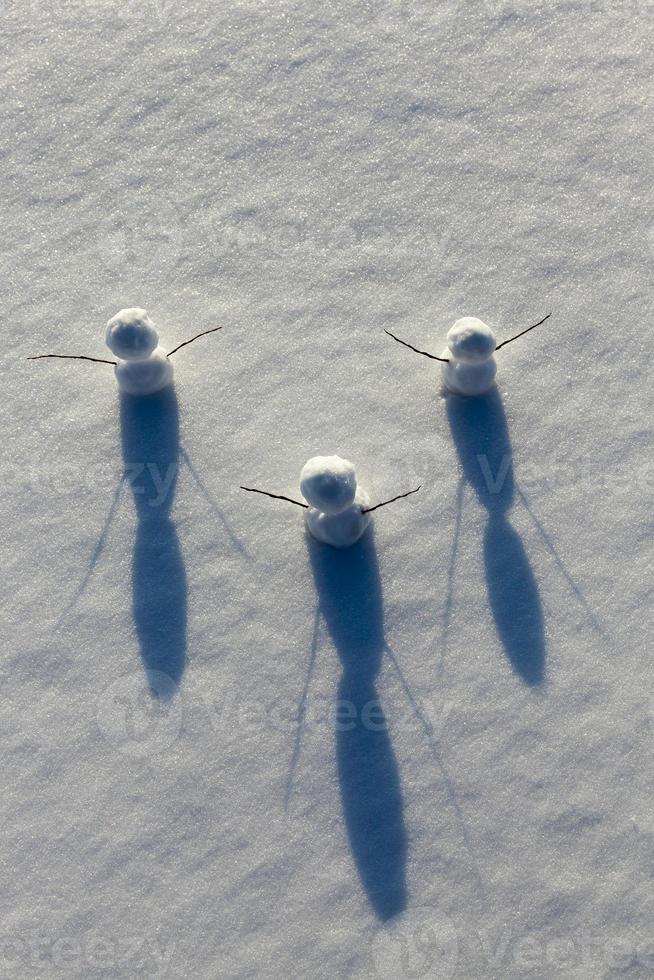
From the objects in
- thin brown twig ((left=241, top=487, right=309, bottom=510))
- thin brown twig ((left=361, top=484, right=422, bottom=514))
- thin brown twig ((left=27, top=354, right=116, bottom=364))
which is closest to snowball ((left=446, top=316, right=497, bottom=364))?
thin brown twig ((left=361, top=484, right=422, bottom=514))

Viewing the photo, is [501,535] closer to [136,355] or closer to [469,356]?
[469,356]

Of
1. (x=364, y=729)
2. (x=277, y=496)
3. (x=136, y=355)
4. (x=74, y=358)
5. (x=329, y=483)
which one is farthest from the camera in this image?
(x=74, y=358)

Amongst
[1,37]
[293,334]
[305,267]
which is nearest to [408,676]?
[293,334]

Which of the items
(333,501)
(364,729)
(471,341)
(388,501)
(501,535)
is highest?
(471,341)

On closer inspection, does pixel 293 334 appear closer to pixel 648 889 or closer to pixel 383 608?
pixel 383 608

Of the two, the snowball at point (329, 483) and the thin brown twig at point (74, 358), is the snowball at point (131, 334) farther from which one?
the snowball at point (329, 483)

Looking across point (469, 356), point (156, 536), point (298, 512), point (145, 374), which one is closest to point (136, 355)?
point (145, 374)

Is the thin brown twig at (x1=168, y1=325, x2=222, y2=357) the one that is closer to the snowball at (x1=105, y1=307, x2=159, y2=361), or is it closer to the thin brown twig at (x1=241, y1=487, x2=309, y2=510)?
the snowball at (x1=105, y1=307, x2=159, y2=361)
